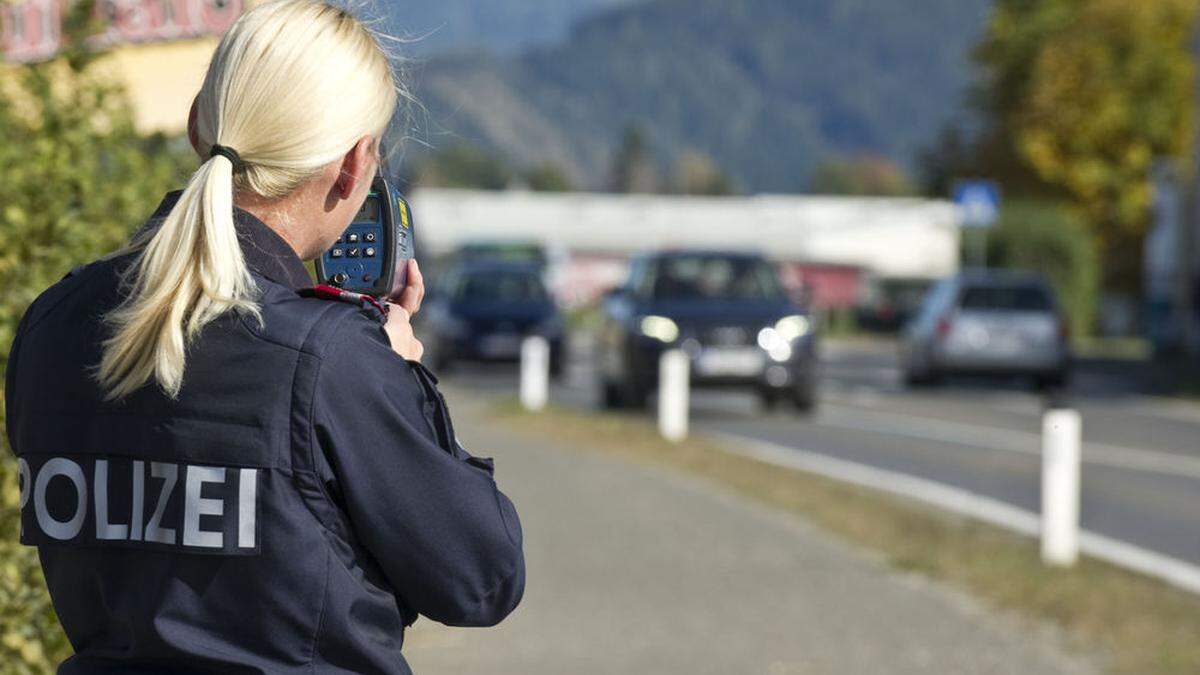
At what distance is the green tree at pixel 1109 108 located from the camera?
55.8m

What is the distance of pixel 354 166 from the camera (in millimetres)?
2225

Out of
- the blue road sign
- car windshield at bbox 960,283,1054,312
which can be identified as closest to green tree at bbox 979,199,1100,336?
the blue road sign

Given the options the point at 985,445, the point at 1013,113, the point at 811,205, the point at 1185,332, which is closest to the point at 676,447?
the point at 985,445

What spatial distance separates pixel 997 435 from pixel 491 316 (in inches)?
470

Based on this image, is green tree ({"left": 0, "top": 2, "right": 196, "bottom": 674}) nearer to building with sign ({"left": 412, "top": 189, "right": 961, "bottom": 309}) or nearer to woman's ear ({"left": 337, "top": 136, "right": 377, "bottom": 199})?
woman's ear ({"left": 337, "top": 136, "right": 377, "bottom": 199})

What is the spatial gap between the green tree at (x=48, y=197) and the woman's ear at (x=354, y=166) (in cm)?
34

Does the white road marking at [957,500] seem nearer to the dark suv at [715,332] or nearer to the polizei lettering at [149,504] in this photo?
the dark suv at [715,332]

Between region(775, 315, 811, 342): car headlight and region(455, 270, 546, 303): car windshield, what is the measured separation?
405 inches

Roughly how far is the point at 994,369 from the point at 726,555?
15.6 m

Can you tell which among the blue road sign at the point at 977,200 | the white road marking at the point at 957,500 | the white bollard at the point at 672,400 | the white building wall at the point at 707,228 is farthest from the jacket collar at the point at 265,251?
the white building wall at the point at 707,228

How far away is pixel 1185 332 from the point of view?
35406 millimetres

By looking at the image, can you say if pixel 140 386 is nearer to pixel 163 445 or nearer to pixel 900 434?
pixel 163 445

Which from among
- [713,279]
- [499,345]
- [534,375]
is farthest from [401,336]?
[499,345]

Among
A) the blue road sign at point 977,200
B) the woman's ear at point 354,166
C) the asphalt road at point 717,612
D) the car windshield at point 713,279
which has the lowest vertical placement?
the asphalt road at point 717,612
